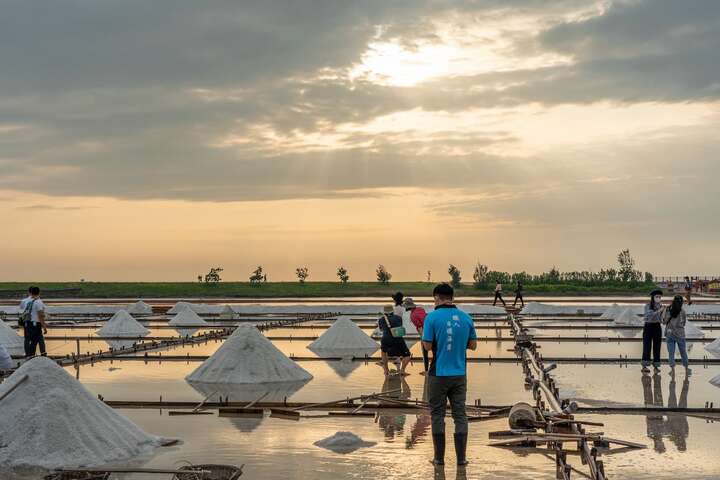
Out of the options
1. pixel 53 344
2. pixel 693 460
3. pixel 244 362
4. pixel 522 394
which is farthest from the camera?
pixel 53 344

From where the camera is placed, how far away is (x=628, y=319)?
27172mm

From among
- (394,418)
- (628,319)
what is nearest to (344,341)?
(394,418)

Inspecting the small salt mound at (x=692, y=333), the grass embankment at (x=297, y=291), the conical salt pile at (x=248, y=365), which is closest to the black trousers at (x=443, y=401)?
the conical salt pile at (x=248, y=365)

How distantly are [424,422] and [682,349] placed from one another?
6.44m

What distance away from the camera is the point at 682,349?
14.6 metres

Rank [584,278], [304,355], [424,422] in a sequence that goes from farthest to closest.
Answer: [584,278], [304,355], [424,422]

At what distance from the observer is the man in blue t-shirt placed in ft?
24.5

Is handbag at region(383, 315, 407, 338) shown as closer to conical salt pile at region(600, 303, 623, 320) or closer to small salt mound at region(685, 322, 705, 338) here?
small salt mound at region(685, 322, 705, 338)

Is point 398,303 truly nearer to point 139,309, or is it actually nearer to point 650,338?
point 650,338

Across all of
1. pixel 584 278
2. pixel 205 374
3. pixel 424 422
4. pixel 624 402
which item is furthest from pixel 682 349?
pixel 584 278

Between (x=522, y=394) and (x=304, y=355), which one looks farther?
(x=304, y=355)

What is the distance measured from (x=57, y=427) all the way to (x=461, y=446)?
11.9ft

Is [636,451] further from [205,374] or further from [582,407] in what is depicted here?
[205,374]

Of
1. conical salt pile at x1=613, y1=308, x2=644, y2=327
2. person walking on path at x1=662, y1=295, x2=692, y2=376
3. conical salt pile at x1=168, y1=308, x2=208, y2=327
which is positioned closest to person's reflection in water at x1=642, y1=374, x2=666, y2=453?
person walking on path at x1=662, y1=295, x2=692, y2=376
